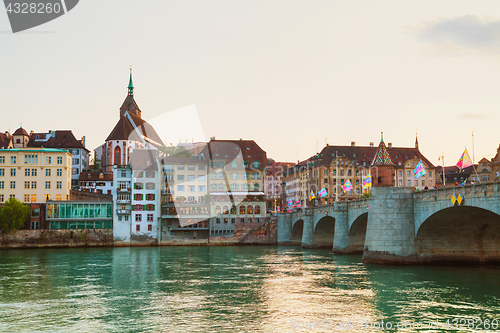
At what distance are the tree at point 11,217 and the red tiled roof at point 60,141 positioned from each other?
156 feet

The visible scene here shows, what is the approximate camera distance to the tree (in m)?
96.3

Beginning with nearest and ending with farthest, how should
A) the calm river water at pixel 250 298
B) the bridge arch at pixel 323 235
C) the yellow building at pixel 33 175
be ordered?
the calm river water at pixel 250 298 → the bridge arch at pixel 323 235 → the yellow building at pixel 33 175

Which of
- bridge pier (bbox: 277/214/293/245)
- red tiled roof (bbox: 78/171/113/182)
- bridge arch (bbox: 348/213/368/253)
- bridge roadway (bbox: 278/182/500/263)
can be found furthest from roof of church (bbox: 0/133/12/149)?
bridge roadway (bbox: 278/182/500/263)

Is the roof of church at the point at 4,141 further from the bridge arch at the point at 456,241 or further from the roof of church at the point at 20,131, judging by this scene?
the bridge arch at the point at 456,241

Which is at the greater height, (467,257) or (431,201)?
(431,201)

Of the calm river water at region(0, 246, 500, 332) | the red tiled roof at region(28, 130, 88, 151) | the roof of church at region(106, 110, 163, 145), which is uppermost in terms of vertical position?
the roof of church at region(106, 110, 163, 145)

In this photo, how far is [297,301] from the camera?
3438 cm

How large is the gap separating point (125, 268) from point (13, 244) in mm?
50789

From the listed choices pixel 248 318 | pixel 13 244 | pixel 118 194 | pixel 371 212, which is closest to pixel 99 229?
pixel 118 194

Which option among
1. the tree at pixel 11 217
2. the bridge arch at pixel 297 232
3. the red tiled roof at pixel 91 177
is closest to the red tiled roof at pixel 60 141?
the red tiled roof at pixel 91 177

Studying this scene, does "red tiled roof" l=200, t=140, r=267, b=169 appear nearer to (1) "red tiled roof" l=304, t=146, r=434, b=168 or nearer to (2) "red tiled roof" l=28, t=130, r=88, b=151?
(1) "red tiled roof" l=304, t=146, r=434, b=168

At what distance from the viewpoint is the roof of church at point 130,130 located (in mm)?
148750

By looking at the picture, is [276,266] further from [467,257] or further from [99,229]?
[99,229]

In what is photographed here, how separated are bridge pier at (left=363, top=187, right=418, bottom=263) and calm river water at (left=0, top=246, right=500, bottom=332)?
5.84ft
